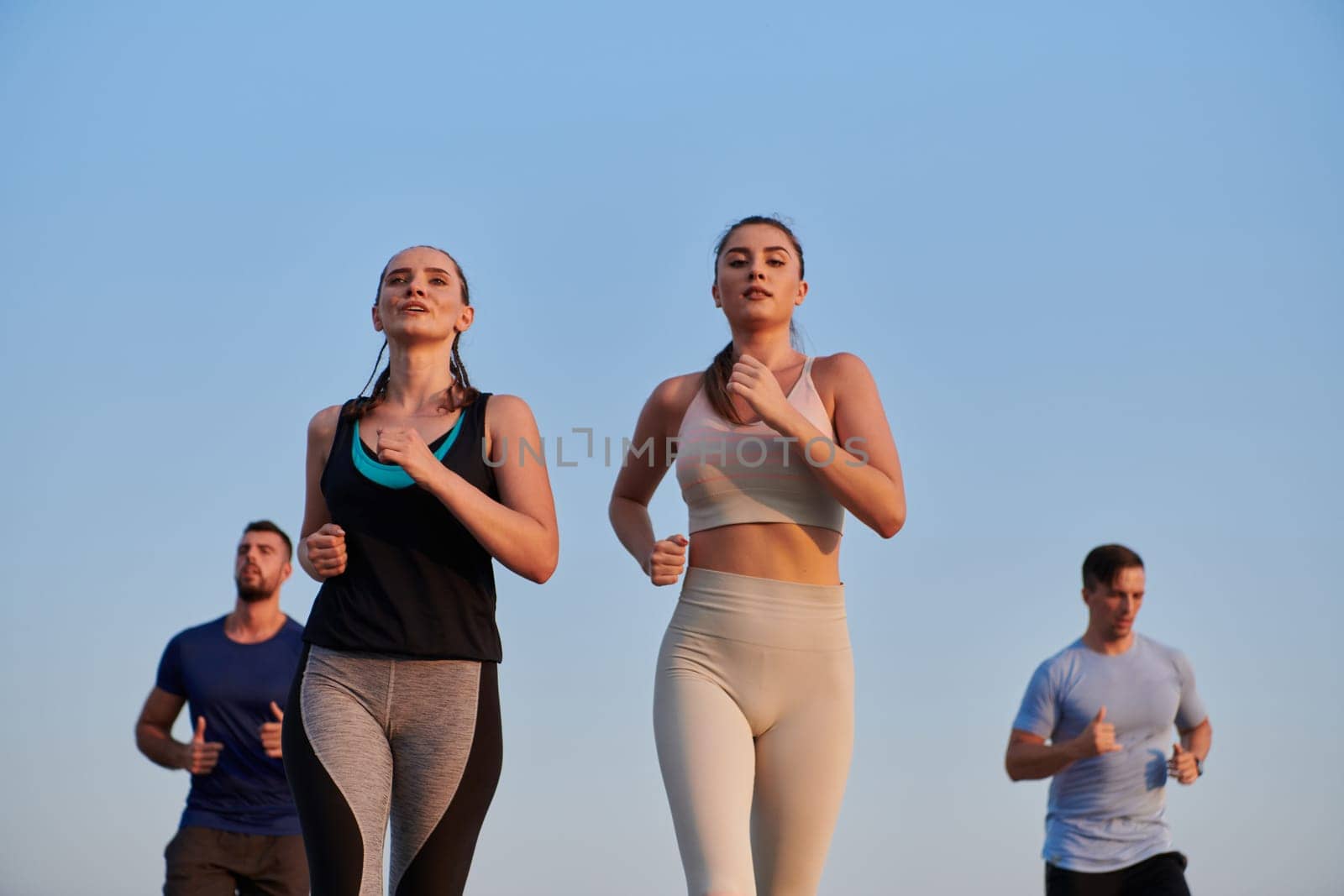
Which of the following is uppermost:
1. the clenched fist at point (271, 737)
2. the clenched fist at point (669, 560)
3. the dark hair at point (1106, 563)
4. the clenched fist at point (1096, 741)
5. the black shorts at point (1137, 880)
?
the dark hair at point (1106, 563)

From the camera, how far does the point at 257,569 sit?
8.13 meters

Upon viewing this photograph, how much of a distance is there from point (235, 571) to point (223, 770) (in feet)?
3.63

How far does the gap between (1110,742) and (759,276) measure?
3.31m

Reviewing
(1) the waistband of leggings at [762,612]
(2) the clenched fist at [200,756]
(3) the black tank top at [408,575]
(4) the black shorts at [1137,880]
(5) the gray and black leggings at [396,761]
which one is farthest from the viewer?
(2) the clenched fist at [200,756]

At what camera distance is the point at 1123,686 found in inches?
290

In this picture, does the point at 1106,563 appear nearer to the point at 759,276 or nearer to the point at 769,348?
the point at 769,348

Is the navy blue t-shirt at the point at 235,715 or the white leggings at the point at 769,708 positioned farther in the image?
the navy blue t-shirt at the point at 235,715

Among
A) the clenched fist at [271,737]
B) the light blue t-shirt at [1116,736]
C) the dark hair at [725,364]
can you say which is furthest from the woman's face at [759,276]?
the clenched fist at [271,737]

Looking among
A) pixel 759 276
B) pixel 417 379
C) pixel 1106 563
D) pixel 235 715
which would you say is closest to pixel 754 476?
pixel 759 276

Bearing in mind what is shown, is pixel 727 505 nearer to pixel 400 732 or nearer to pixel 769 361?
pixel 769 361

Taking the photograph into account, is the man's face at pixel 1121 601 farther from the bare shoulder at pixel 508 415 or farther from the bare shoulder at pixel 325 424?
the bare shoulder at pixel 325 424

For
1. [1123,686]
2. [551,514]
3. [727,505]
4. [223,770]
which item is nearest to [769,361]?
[727,505]

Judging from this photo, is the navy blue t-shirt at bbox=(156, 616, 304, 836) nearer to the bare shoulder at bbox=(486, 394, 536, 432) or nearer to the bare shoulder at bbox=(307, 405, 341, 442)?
the bare shoulder at bbox=(307, 405, 341, 442)

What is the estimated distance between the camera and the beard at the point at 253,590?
8.15 m
